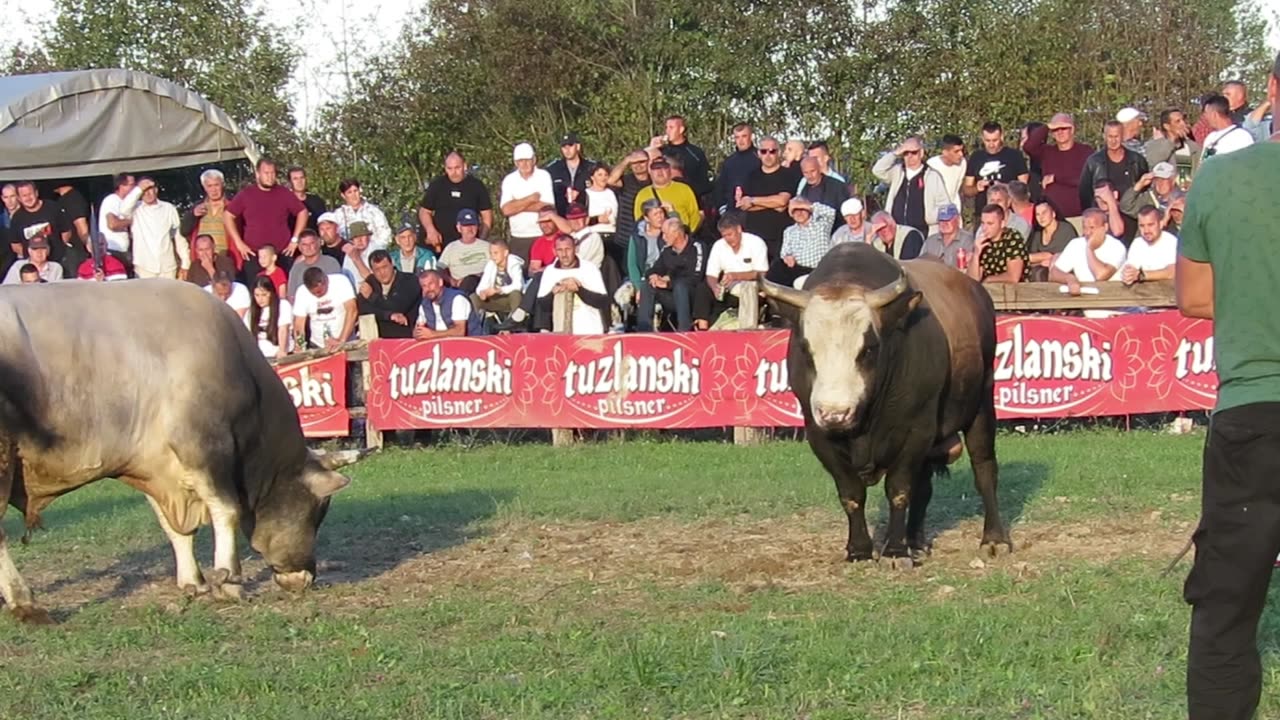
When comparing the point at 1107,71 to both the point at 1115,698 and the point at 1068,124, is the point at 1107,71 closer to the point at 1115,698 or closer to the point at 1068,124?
the point at 1068,124

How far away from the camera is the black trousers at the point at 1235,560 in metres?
5.24

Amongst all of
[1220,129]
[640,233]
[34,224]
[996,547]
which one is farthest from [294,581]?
[34,224]

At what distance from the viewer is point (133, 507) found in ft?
45.6

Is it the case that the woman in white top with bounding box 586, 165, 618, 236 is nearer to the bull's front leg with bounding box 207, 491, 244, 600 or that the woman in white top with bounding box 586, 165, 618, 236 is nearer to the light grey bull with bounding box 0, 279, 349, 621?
the light grey bull with bounding box 0, 279, 349, 621

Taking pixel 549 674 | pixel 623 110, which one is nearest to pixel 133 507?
pixel 549 674

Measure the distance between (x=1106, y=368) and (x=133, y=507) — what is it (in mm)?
8452

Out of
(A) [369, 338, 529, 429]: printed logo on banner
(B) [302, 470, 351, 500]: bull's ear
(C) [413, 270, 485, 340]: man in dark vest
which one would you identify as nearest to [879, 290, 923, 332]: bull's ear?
(B) [302, 470, 351, 500]: bull's ear

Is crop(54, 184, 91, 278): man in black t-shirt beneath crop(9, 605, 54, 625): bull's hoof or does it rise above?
above

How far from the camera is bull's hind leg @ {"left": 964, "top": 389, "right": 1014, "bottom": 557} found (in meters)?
10.2

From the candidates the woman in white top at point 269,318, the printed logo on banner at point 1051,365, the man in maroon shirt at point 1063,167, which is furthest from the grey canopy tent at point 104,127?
the printed logo on banner at point 1051,365

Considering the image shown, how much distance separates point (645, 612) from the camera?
8.51 metres

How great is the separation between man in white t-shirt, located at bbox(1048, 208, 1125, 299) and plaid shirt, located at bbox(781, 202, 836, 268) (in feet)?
6.97

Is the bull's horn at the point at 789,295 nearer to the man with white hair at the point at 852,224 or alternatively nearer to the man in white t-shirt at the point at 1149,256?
the man with white hair at the point at 852,224

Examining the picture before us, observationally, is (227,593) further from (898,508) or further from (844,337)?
(898,508)
